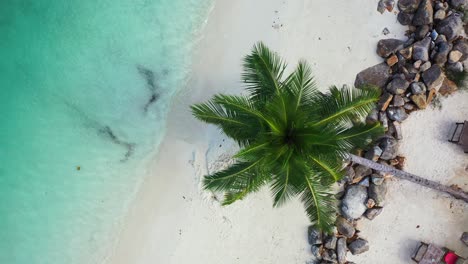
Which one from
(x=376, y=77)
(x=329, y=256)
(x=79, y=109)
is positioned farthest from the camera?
(x=79, y=109)

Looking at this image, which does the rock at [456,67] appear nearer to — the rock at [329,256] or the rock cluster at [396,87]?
the rock cluster at [396,87]

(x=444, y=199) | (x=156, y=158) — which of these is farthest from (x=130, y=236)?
(x=444, y=199)

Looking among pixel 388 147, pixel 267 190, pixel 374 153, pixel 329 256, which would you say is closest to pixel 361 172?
pixel 374 153

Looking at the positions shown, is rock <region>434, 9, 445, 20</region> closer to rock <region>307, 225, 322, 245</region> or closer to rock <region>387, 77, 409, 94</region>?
rock <region>387, 77, 409, 94</region>

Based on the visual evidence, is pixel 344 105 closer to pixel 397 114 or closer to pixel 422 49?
pixel 397 114

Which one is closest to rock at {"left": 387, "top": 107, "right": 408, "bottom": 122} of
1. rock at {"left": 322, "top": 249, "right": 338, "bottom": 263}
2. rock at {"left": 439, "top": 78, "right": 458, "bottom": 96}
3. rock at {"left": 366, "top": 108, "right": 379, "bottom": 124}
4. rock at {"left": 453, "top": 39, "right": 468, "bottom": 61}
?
rock at {"left": 366, "top": 108, "right": 379, "bottom": 124}
